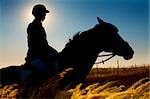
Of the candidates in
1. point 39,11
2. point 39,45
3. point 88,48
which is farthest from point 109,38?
point 39,45

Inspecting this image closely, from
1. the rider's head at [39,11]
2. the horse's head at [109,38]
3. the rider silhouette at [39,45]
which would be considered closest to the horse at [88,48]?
the horse's head at [109,38]

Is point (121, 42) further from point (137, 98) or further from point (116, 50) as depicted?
point (137, 98)

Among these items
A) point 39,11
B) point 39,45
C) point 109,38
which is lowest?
point 39,45

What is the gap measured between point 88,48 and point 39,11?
3.97ft

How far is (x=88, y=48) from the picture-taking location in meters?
7.13

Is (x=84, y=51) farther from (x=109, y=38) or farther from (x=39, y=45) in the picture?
(x=39, y=45)

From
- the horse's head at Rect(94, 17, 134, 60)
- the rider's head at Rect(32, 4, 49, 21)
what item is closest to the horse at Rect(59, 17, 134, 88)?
the horse's head at Rect(94, 17, 134, 60)

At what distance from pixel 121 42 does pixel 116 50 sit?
178 millimetres

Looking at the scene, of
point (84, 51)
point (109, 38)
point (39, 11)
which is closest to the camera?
point (39, 11)

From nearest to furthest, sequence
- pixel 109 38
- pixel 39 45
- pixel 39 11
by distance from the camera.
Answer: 1. pixel 39 45
2. pixel 39 11
3. pixel 109 38

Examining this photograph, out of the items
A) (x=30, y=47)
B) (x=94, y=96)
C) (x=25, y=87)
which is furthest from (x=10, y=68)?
(x=94, y=96)

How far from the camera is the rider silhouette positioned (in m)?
6.08

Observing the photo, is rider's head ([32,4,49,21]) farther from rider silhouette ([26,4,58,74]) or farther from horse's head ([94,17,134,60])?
horse's head ([94,17,134,60])

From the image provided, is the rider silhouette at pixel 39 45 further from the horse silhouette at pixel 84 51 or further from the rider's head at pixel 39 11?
the horse silhouette at pixel 84 51
